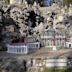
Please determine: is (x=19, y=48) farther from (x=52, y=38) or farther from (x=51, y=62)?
(x=51, y=62)

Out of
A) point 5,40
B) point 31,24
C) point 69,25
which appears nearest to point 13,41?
point 5,40

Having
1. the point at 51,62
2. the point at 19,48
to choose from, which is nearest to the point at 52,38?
the point at 19,48

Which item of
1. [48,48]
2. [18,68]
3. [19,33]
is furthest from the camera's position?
[19,33]

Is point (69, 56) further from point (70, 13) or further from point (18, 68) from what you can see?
point (70, 13)

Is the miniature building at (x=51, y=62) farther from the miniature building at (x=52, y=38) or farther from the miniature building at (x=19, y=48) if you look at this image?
the miniature building at (x=52, y=38)

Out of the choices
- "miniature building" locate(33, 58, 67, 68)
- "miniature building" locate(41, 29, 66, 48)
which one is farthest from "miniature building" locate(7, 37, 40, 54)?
"miniature building" locate(33, 58, 67, 68)

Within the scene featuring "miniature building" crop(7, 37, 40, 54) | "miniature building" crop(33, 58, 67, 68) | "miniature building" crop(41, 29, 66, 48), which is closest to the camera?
"miniature building" crop(33, 58, 67, 68)

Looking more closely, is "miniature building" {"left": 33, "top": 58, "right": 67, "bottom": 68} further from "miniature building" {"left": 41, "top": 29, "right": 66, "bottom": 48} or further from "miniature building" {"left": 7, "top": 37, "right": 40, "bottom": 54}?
"miniature building" {"left": 41, "top": 29, "right": 66, "bottom": 48}

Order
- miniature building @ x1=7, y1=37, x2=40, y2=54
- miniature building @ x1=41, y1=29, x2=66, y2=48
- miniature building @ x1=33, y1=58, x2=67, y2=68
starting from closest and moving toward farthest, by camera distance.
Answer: miniature building @ x1=33, y1=58, x2=67, y2=68
miniature building @ x1=7, y1=37, x2=40, y2=54
miniature building @ x1=41, y1=29, x2=66, y2=48
